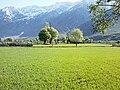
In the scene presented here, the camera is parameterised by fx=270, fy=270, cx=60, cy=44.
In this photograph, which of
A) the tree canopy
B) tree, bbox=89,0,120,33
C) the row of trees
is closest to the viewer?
tree, bbox=89,0,120,33

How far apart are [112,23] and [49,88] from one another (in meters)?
7.21

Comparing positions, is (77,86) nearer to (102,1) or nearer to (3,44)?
(102,1)

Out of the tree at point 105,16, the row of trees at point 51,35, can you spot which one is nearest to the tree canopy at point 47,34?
the row of trees at point 51,35

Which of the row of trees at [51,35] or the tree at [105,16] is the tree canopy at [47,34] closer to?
the row of trees at [51,35]

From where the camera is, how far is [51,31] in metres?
190

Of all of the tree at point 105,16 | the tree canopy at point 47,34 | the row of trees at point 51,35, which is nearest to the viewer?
the tree at point 105,16

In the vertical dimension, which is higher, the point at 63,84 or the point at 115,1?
the point at 115,1

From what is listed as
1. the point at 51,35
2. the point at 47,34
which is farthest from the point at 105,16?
the point at 51,35

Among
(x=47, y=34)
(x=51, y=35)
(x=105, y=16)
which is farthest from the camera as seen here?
(x=51, y=35)

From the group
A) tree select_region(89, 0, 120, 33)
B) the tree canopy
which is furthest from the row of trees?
tree select_region(89, 0, 120, 33)

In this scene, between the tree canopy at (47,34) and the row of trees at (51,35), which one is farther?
the row of trees at (51,35)

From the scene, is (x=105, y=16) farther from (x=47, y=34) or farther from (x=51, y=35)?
(x=51, y=35)

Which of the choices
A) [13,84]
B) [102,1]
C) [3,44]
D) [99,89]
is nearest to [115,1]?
[102,1]

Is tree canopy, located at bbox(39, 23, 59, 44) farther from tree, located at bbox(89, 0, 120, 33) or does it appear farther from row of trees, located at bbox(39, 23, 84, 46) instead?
tree, located at bbox(89, 0, 120, 33)
